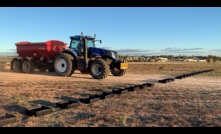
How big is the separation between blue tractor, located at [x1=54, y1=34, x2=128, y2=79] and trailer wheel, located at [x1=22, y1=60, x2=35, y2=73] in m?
3.27

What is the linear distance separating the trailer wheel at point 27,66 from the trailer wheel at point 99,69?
19.4 feet

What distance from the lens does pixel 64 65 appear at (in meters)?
15.7

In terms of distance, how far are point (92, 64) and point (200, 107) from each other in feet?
28.8

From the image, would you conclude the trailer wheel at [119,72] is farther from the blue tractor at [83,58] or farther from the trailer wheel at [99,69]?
the trailer wheel at [99,69]

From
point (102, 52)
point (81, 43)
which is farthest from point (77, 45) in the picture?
point (102, 52)

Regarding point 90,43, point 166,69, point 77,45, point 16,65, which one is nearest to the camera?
point 77,45

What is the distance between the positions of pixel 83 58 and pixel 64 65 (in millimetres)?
1465

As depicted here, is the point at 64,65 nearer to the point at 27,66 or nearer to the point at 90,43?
the point at 90,43

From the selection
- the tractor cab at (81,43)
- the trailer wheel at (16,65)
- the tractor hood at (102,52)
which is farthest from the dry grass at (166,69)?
the trailer wheel at (16,65)

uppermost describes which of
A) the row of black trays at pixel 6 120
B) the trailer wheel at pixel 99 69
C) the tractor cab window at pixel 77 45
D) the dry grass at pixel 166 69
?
the tractor cab window at pixel 77 45

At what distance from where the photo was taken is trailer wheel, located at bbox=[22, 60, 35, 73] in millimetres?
18061

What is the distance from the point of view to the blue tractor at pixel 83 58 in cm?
1501

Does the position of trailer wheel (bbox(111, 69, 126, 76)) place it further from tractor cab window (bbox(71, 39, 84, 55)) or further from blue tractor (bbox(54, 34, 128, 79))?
tractor cab window (bbox(71, 39, 84, 55))
